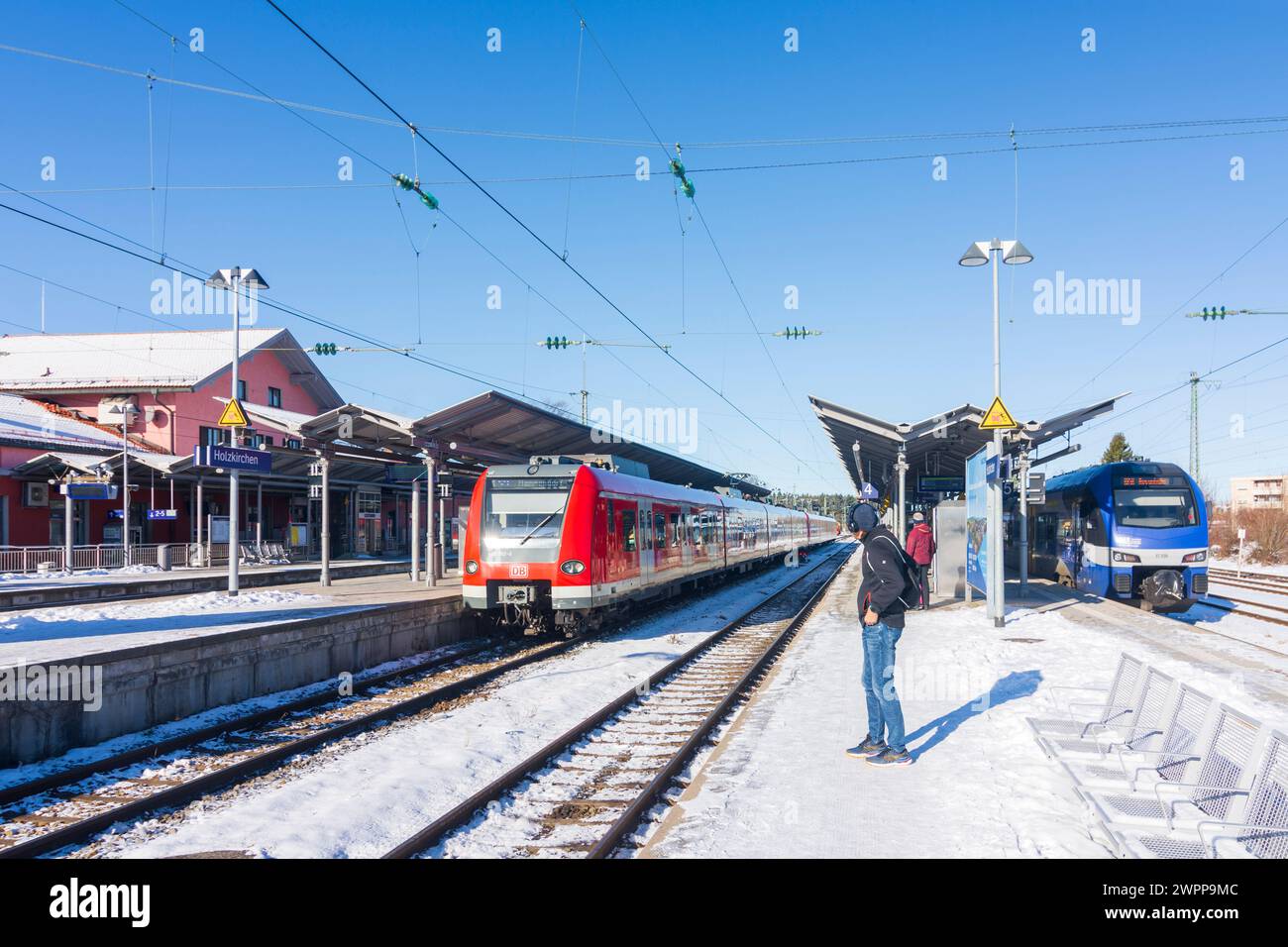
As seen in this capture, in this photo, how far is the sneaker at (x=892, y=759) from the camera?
22.9 feet

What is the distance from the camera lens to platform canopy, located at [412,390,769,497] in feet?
59.2

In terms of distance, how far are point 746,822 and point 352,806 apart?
266cm

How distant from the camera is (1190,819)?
5.21m

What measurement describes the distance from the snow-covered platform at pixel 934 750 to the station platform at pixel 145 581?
46.3 feet

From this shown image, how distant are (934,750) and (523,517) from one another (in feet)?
27.7

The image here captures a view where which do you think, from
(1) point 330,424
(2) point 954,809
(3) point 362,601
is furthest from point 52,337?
(2) point 954,809

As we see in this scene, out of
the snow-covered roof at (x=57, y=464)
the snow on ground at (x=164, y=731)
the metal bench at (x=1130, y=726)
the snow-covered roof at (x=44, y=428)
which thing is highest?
the snow-covered roof at (x=44, y=428)

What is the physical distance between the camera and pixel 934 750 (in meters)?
7.50

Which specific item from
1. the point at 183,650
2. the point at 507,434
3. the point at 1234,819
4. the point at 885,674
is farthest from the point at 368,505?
the point at 1234,819

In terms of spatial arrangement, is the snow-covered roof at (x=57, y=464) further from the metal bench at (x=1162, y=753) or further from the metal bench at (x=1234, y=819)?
the metal bench at (x=1234, y=819)

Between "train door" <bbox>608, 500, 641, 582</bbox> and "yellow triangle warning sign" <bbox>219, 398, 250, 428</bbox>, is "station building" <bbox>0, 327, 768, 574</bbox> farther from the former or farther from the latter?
"train door" <bbox>608, 500, 641, 582</bbox>

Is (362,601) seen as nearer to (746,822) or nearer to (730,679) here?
(730,679)

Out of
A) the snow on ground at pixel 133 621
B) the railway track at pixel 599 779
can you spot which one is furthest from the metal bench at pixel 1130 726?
the snow on ground at pixel 133 621

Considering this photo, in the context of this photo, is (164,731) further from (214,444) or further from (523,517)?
(214,444)
